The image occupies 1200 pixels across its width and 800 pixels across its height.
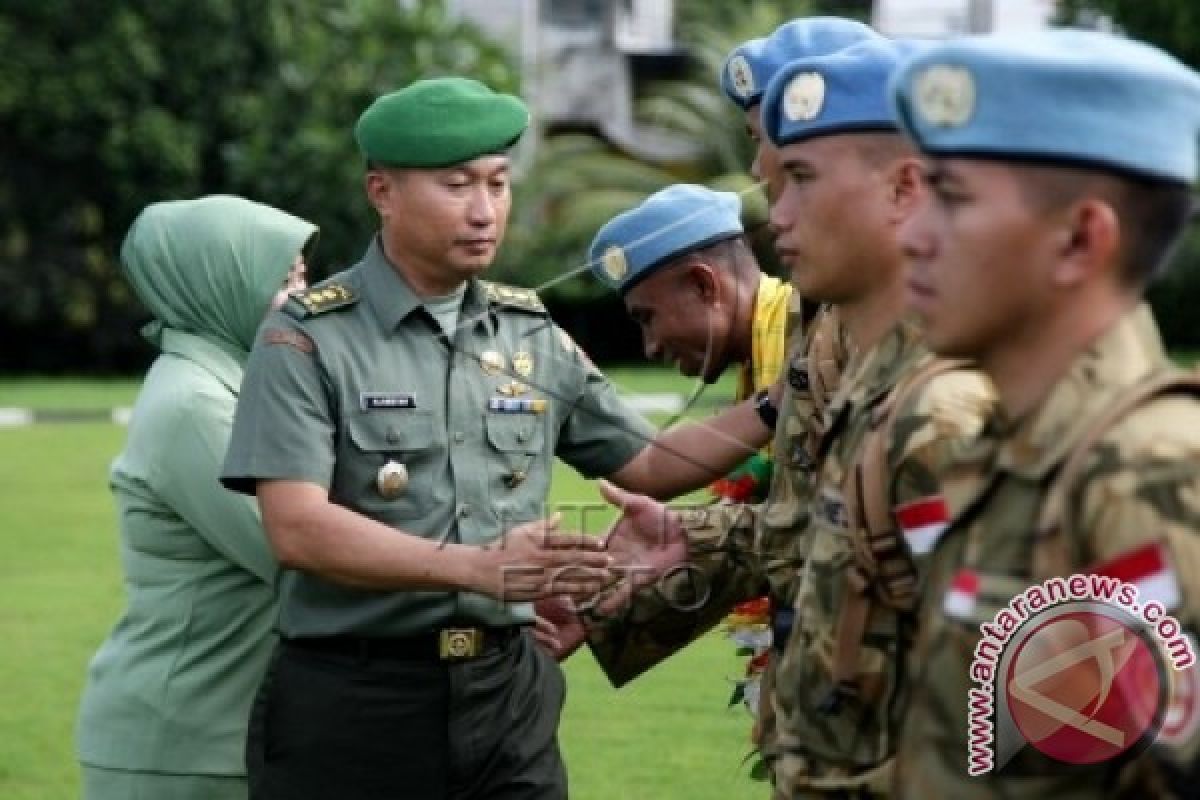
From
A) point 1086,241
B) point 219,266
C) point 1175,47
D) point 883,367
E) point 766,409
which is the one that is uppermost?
point 1086,241

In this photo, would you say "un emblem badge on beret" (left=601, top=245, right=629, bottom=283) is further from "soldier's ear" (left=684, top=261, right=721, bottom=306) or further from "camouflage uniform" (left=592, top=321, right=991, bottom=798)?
"camouflage uniform" (left=592, top=321, right=991, bottom=798)

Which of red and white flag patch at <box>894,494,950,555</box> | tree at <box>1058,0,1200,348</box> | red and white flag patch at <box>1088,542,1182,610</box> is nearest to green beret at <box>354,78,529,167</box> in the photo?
red and white flag patch at <box>894,494,950,555</box>

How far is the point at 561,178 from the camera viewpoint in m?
34.7

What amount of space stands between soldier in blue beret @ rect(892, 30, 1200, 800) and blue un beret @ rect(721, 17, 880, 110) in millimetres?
1895

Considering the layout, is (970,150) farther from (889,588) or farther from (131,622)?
(131,622)

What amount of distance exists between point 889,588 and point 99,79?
31244 millimetres

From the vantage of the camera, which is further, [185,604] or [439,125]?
[185,604]

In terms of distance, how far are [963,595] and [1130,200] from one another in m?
0.48

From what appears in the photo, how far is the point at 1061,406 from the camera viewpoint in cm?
283

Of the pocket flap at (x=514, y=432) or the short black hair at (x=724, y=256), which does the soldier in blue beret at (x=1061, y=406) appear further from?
the short black hair at (x=724, y=256)

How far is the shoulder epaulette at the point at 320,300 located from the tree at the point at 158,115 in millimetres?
28012

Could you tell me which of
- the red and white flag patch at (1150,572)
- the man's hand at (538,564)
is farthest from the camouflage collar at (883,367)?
the man's hand at (538,564)

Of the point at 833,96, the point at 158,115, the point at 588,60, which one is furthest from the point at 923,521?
the point at 588,60

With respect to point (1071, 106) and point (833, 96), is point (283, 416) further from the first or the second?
point (1071, 106)
